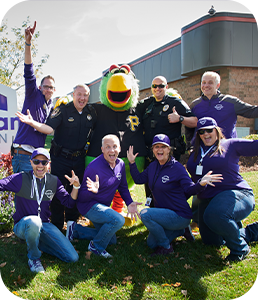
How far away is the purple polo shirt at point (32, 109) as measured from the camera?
13.3 ft

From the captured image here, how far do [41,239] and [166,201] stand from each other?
69.7 inches

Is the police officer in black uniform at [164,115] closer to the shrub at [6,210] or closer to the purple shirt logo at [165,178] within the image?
the purple shirt logo at [165,178]

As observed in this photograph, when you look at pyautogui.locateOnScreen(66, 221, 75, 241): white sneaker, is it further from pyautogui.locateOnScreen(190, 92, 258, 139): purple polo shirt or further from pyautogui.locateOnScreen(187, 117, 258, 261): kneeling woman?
pyautogui.locateOnScreen(190, 92, 258, 139): purple polo shirt

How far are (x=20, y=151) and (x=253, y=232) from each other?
3.69 meters

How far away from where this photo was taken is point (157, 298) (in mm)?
2652

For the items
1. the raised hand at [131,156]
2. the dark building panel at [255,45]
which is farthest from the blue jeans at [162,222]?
the dark building panel at [255,45]

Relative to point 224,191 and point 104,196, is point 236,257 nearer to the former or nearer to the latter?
point 224,191

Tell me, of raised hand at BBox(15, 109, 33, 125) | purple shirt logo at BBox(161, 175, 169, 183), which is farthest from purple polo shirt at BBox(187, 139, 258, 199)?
raised hand at BBox(15, 109, 33, 125)

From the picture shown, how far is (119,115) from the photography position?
4461mm

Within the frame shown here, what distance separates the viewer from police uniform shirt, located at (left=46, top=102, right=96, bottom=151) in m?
4.26

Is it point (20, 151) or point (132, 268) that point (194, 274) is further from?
point (20, 151)

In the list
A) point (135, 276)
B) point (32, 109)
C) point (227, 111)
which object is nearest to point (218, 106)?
point (227, 111)

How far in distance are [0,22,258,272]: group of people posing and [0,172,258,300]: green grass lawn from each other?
6.2 inches

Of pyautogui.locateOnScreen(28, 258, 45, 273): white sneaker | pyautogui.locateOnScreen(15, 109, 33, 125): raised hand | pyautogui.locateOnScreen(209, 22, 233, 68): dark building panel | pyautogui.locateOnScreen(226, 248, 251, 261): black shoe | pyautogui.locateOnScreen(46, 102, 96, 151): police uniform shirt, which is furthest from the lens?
pyautogui.locateOnScreen(209, 22, 233, 68): dark building panel
